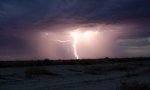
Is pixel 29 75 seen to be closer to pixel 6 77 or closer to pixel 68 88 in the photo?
pixel 6 77

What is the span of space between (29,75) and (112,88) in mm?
9074

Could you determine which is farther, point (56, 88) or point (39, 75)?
point (39, 75)

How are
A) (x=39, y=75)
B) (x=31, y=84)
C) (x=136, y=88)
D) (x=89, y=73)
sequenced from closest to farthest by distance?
(x=136, y=88), (x=31, y=84), (x=39, y=75), (x=89, y=73)

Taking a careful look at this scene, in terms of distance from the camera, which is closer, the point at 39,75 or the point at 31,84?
the point at 31,84

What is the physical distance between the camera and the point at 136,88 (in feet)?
66.0

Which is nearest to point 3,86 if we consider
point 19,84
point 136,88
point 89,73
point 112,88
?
point 19,84

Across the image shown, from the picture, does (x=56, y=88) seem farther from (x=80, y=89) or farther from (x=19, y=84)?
(x=19, y=84)

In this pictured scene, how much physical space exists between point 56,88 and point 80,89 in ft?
4.68

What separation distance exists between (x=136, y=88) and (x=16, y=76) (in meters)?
12.7

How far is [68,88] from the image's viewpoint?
892 inches

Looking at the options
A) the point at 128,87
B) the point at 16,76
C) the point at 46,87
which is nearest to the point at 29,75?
the point at 16,76

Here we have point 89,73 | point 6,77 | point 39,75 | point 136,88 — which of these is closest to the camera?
point 136,88

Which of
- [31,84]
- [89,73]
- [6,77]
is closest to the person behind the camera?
[31,84]

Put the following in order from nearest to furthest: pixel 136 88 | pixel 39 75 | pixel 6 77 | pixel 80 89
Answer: pixel 136 88
pixel 80 89
pixel 6 77
pixel 39 75
